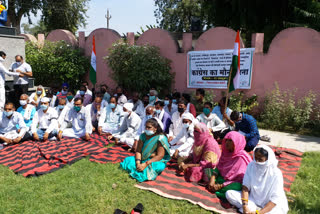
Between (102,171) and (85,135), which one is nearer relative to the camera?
(102,171)

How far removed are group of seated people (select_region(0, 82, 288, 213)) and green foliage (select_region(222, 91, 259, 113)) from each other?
1.10 metres

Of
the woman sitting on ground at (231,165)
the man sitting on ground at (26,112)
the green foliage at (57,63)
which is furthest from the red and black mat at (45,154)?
the green foliage at (57,63)

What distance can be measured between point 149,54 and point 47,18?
51.5 feet

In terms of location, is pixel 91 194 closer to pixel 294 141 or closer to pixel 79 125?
pixel 79 125

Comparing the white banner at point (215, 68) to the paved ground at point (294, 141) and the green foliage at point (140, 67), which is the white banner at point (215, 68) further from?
the paved ground at point (294, 141)

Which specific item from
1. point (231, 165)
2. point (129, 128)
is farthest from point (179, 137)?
point (231, 165)

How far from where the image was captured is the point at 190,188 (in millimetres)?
3508

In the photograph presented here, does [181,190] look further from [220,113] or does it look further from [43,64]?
[43,64]

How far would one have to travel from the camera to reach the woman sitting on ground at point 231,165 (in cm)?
325

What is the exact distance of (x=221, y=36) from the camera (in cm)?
777

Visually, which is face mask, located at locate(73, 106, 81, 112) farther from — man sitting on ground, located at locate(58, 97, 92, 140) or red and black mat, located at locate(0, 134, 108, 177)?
red and black mat, located at locate(0, 134, 108, 177)

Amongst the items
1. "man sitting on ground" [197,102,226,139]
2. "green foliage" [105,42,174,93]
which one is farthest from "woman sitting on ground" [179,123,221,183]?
"green foliage" [105,42,174,93]

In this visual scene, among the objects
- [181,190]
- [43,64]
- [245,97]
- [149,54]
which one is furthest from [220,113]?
[43,64]

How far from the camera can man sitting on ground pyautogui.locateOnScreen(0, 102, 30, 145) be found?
5.38 meters
